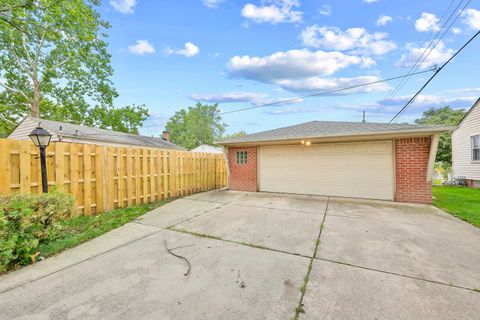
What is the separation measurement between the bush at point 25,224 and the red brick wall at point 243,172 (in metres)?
6.26

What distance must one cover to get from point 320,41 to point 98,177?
11.5 metres

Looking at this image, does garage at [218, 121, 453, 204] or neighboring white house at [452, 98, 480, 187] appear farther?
neighboring white house at [452, 98, 480, 187]

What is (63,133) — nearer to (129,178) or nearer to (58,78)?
(129,178)

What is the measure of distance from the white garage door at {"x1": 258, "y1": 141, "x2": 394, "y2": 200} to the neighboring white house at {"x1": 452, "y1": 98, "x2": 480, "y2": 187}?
7.26 meters

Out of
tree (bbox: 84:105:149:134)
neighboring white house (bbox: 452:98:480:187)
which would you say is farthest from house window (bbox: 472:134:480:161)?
tree (bbox: 84:105:149:134)

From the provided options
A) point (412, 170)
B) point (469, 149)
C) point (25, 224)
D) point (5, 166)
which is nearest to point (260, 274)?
point (25, 224)

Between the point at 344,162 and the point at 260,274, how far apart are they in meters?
5.86

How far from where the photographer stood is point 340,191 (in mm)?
7082

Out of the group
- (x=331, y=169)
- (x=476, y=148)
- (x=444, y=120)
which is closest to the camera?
(x=331, y=169)

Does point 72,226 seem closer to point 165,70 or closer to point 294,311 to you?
point 294,311

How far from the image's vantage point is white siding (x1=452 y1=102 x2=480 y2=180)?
33.2 feet

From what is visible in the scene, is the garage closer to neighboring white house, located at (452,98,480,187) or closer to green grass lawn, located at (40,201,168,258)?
green grass lawn, located at (40,201,168,258)

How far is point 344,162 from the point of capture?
22.9ft

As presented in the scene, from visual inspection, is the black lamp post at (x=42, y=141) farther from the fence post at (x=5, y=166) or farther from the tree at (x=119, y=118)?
the tree at (x=119, y=118)
